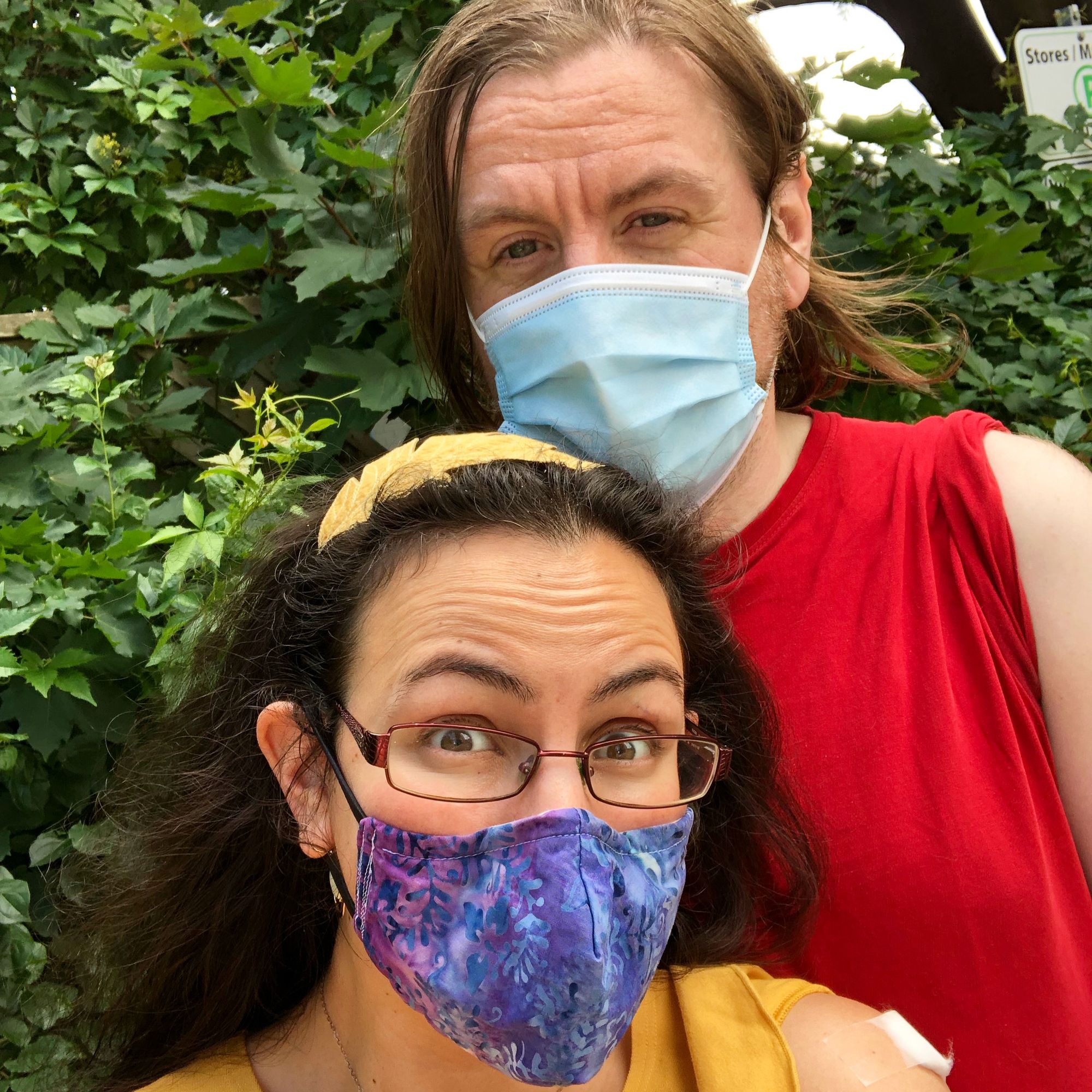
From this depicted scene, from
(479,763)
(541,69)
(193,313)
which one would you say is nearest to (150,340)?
(193,313)

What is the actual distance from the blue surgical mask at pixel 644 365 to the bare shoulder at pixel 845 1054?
0.95 m

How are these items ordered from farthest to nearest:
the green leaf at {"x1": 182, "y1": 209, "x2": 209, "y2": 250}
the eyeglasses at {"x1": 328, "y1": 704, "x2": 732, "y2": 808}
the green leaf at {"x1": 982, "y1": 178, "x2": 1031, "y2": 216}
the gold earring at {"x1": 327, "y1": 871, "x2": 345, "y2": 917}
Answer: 1. the green leaf at {"x1": 982, "y1": 178, "x2": 1031, "y2": 216}
2. the green leaf at {"x1": 182, "y1": 209, "x2": 209, "y2": 250}
3. the gold earring at {"x1": 327, "y1": 871, "x2": 345, "y2": 917}
4. the eyeglasses at {"x1": 328, "y1": 704, "x2": 732, "y2": 808}

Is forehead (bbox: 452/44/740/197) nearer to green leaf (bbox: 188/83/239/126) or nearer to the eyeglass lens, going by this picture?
green leaf (bbox: 188/83/239/126)

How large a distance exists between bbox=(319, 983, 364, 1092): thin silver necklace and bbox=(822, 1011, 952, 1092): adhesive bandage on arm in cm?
74

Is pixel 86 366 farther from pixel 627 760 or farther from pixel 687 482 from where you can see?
pixel 627 760

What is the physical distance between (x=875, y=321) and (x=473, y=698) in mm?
1998

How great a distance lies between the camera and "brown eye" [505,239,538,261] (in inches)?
88.4

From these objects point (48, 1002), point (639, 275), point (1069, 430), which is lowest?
point (1069, 430)

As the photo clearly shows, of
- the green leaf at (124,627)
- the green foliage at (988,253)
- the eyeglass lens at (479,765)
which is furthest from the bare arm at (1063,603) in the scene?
the green leaf at (124,627)

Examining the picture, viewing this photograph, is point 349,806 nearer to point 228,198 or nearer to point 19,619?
point 19,619

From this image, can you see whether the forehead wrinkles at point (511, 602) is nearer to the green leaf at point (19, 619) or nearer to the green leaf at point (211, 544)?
the green leaf at point (211, 544)

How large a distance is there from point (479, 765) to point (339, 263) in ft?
5.11

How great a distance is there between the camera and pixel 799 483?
2273 mm

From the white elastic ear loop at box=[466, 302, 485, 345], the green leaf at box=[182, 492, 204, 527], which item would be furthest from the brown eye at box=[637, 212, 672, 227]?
the green leaf at box=[182, 492, 204, 527]
